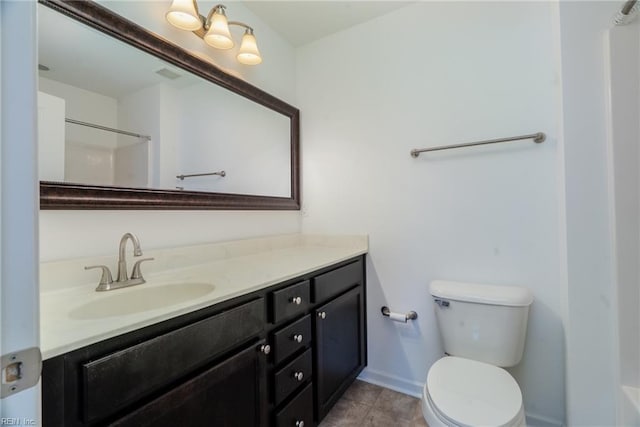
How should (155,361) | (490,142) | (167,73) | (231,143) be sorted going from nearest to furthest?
(155,361), (167,73), (490,142), (231,143)

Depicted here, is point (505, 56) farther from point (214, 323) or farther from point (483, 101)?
point (214, 323)

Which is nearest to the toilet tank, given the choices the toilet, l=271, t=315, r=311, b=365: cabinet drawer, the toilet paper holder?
the toilet

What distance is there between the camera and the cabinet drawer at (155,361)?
62 centimetres

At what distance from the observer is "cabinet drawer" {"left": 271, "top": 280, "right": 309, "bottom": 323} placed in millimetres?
1083

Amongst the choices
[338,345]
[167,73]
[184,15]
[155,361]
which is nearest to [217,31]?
[184,15]

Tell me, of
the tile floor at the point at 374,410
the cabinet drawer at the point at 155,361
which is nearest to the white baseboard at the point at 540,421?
the tile floor at the point at 374,410

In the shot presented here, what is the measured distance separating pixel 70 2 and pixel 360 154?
149 centimetres

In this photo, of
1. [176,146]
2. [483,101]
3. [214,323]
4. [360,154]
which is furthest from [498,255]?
[176,146]

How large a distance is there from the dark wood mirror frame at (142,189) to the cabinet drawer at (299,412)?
97cm

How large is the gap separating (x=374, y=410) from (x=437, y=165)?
1.41 metres

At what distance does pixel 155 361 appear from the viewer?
2.35 feet

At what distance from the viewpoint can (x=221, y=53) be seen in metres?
1.57

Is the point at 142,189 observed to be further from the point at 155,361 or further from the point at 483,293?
the point at 483,293

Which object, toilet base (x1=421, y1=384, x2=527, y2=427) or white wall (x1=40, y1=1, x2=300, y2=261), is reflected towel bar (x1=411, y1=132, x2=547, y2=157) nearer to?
white wall (x1=40, y1=1, x2=300, y2=261)
